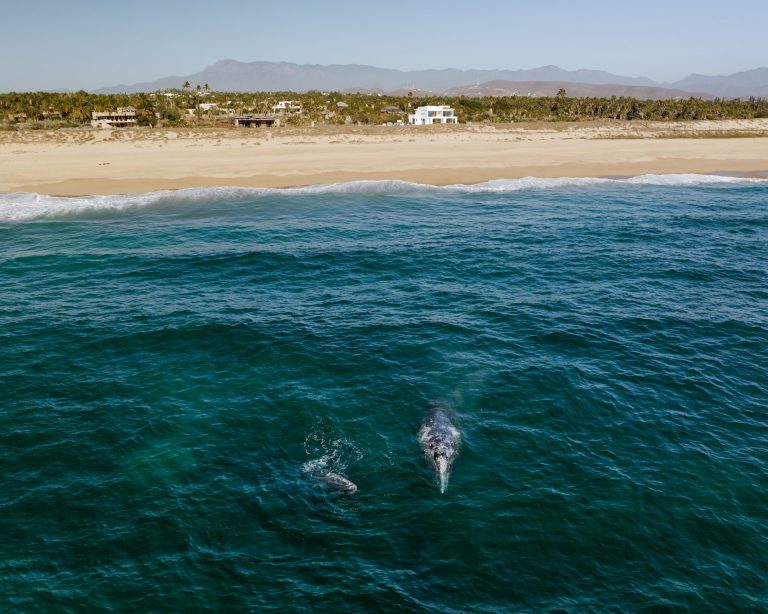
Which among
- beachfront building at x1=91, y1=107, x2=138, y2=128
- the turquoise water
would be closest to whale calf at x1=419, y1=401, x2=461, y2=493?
the turquoise water

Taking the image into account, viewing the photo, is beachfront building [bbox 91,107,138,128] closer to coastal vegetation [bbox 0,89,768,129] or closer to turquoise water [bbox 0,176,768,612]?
coastal vegetation [bbox 0,89,768,129]

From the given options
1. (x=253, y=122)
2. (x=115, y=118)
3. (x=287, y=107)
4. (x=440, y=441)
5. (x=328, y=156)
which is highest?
(x=287, y=107)

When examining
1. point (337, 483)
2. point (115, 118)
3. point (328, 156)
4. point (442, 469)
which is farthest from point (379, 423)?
point (115, 118)

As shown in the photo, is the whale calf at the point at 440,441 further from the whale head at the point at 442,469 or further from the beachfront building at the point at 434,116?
the beachfront building at the point at 434,116

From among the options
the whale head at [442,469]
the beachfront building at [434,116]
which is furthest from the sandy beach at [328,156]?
the whale head at [442,469]

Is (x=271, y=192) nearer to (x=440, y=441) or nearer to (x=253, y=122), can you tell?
(x=440, y=441)

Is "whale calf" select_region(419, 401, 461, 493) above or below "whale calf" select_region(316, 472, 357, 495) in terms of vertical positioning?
above
